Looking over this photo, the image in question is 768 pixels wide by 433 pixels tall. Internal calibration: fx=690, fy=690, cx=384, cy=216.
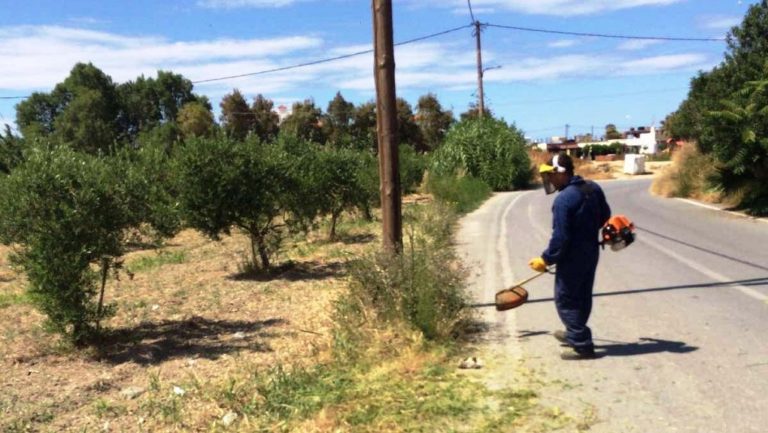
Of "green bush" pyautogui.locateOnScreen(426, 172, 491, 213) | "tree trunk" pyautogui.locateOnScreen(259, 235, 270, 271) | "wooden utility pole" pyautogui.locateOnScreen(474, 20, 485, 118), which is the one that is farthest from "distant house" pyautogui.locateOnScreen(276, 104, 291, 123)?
"tree trunk" pyautogui.locateOnScreen(259, 235, 270, 271)

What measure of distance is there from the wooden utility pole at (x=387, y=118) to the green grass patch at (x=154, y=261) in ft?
23.2

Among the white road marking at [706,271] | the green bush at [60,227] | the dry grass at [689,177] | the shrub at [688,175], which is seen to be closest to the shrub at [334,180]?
the white road marking at [706,271]

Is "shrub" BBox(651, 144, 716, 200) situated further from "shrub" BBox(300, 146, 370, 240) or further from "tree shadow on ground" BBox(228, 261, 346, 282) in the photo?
"tree shadow on ground" BBox(228, 261, 346, 282)

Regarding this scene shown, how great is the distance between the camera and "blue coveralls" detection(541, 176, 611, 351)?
5402 millimetres

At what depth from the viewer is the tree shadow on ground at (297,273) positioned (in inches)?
453

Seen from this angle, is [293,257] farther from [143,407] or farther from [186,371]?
[143,407]

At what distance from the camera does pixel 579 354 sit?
557cm

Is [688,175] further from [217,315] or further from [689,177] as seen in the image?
[217,315]

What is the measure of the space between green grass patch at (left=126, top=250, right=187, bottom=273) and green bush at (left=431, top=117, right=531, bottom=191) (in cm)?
2390

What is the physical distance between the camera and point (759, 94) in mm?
15242

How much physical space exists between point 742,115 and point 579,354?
12.2 m

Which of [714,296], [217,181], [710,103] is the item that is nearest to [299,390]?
[714,296]

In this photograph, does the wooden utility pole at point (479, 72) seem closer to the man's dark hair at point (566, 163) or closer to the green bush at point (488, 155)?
the green bush at point (488, 155)

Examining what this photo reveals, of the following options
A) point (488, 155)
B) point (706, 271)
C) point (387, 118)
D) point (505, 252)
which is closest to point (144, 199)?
point (387, 118)
